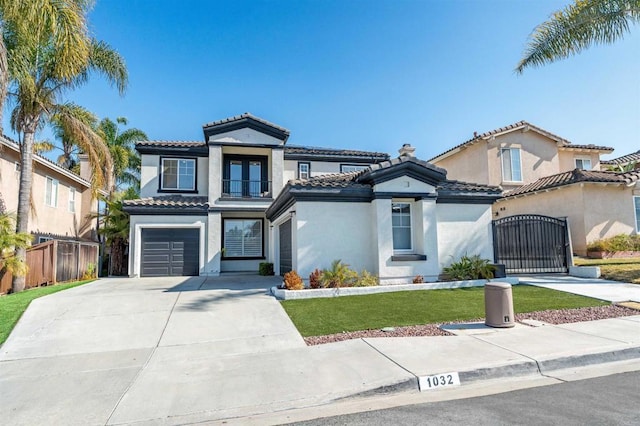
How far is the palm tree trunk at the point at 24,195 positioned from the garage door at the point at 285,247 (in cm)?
940

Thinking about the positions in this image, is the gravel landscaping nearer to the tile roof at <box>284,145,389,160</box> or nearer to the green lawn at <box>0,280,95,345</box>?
the green lawn at <box>0,280,95,345</box>

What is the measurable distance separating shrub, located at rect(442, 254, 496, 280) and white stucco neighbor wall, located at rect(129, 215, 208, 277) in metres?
11.4

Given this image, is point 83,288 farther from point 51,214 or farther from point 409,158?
point 409,158

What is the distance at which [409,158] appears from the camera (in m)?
12.5

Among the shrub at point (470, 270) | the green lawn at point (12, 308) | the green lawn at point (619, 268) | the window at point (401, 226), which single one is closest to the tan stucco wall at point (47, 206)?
the green lawn at point (12, 308)

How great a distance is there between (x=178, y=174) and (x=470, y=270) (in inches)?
592

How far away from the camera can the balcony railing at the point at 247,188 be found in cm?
1986

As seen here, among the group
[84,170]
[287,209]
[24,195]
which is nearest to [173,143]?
[24,195]

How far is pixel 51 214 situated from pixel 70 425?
19.2 metres

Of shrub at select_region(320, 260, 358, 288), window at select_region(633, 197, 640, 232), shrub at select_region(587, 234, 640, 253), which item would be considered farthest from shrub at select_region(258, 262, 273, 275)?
window at select_region(633, 197, 640, 232)

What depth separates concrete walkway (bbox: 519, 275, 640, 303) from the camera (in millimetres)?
9719

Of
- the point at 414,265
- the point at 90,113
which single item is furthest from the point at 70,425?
the point at 90,113

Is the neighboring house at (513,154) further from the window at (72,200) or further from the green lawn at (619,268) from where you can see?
the window at (72,200)

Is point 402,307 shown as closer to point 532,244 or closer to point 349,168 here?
point 532,244
